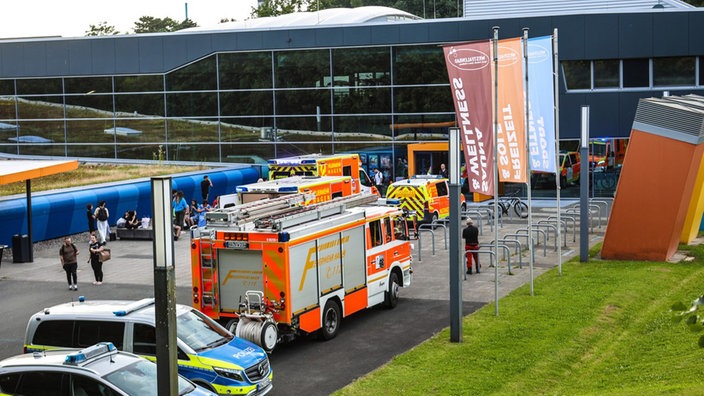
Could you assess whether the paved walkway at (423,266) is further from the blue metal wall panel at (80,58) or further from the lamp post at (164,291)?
the blue metal wall panel at (80,58)

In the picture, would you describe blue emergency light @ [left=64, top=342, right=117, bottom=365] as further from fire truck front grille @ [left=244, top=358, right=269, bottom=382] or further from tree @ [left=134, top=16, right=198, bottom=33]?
tree @ [left=134, top=16, right=198, bottom=33]

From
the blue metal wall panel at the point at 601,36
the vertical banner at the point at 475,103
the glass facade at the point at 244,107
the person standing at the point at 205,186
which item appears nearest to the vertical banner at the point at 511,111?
the vertical banner at the point at 475,103

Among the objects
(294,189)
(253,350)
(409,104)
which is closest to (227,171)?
(409,104)

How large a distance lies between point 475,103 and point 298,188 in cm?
847

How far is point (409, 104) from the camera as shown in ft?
147

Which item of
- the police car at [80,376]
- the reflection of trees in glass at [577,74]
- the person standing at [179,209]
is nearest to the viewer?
the police car at [80,376]

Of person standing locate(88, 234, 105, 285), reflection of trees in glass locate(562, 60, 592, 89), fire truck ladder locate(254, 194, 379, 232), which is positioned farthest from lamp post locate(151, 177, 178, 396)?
reflection of trees in glass locate(562, 60, 592, 89)

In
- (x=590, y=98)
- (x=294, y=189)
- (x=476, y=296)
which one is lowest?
(x=476, y=296)

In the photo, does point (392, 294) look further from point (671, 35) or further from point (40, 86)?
point (40, 86)

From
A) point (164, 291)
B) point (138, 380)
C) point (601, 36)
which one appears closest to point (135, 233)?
point (138, 380)

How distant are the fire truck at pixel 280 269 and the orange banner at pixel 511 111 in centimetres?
378

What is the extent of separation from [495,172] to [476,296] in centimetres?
367

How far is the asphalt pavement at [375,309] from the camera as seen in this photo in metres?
16.8

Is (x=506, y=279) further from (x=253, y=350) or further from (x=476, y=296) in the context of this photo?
(x=253, y=350)
